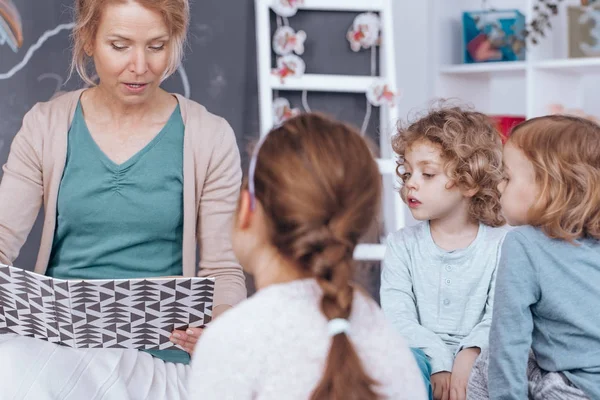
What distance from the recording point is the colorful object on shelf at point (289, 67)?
9.64ft

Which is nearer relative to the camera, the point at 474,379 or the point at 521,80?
the point at 474,379

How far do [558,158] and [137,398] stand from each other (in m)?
0.82

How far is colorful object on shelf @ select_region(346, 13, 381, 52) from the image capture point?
3057 mm

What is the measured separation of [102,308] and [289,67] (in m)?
1.65

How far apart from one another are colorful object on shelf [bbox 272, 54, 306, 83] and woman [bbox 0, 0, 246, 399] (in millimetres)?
1139

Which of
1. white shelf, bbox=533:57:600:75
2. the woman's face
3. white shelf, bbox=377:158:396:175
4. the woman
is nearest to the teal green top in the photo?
the woman

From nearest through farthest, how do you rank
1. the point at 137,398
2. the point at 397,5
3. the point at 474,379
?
the point at 137,398 < the point at 474,379 < the point at 397,5

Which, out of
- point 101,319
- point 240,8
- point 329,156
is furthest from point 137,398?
point 240,8

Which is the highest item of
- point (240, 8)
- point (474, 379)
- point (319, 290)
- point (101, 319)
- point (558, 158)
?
point (240, 8)

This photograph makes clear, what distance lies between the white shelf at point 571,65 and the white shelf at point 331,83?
2.13 ft

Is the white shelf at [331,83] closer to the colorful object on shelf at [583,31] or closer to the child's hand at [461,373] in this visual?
the colorful object on shelf at [583,31]

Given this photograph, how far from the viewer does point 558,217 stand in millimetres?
1454

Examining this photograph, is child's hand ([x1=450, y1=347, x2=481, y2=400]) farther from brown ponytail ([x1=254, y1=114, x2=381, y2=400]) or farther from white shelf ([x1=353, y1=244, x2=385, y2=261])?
white shelf ([x1=353, y1=244, x2=385, y2=261])

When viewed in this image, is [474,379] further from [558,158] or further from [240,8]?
[240,8]
